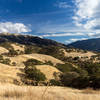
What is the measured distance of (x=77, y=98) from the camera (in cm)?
500

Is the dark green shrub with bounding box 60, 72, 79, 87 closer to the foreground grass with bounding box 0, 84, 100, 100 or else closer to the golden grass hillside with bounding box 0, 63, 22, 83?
the golden grass hillside with bounding box 0, 63, 22, 83

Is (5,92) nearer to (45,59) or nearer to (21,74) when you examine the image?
(21,74)

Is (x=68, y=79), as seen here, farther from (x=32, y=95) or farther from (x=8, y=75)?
(x=32, y=95)

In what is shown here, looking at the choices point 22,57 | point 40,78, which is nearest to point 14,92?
→ point 40,78

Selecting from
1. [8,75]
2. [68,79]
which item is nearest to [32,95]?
[8,75]

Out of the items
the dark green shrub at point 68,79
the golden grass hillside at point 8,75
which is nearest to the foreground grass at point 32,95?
the golden grass hillside at point 8,75

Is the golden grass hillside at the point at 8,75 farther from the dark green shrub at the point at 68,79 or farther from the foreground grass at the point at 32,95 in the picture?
the foreground grass at the point at 32,95

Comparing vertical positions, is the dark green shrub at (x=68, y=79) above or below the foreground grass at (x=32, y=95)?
below

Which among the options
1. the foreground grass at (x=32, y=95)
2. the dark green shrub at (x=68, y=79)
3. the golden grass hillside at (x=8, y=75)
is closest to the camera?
the foreground grass at (x=32, y=95)

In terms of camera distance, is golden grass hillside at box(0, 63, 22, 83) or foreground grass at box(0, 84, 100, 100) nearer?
foreground grass at box(0, 84, 100, 100)

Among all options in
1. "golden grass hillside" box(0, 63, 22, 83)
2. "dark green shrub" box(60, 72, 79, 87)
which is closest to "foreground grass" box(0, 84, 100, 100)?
"golden grass hillside" box(0, 63, 22, 83)

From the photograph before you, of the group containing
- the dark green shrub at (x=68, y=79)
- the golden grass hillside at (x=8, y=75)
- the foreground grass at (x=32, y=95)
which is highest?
the foreground grass at (x=32, y=95)

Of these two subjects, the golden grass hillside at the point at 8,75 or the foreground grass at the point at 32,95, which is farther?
the golden grass hillside at the point at 8,75

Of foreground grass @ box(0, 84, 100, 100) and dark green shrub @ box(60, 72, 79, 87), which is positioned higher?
foreground grass @ box(0, 84, 100, 100)
